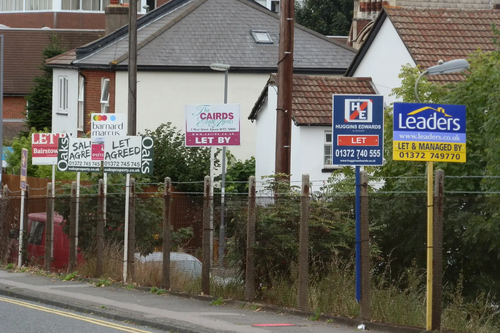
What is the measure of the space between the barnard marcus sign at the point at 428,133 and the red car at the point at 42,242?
10.5 meters

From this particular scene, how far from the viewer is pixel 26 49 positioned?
56.4 metres

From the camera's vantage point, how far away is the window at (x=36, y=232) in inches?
850

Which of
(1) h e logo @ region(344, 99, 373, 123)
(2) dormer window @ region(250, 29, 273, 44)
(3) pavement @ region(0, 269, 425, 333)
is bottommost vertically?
(3) pavement @ region(0, 269, 425, 333)

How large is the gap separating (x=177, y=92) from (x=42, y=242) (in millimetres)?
14707

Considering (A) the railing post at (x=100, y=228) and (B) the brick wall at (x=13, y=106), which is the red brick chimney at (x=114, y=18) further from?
(A) the railing post at (x=100, y=228)

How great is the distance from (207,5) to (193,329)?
2922 centimetres

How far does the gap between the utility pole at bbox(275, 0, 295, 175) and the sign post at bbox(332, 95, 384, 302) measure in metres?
4.12

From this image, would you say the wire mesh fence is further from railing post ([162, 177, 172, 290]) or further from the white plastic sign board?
the white plastic sign board

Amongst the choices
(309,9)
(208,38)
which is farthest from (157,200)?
(309,9)

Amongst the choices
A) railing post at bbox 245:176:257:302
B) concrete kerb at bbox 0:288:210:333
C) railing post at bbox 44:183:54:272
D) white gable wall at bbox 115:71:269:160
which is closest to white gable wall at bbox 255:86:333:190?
white gable wall at bbox 115:71:269:160

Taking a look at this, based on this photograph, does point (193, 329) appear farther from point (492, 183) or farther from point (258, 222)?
point (492, 183)

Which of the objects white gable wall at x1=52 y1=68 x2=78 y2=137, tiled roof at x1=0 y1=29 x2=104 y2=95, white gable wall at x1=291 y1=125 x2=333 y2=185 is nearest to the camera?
white gable wall at x1=291 y1=125 x2=333 y2=185

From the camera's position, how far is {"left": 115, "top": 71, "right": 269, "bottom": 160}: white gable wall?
35125mm

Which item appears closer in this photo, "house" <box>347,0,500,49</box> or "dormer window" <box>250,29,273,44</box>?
"dormer window" <box>250,29,273,44</box>
